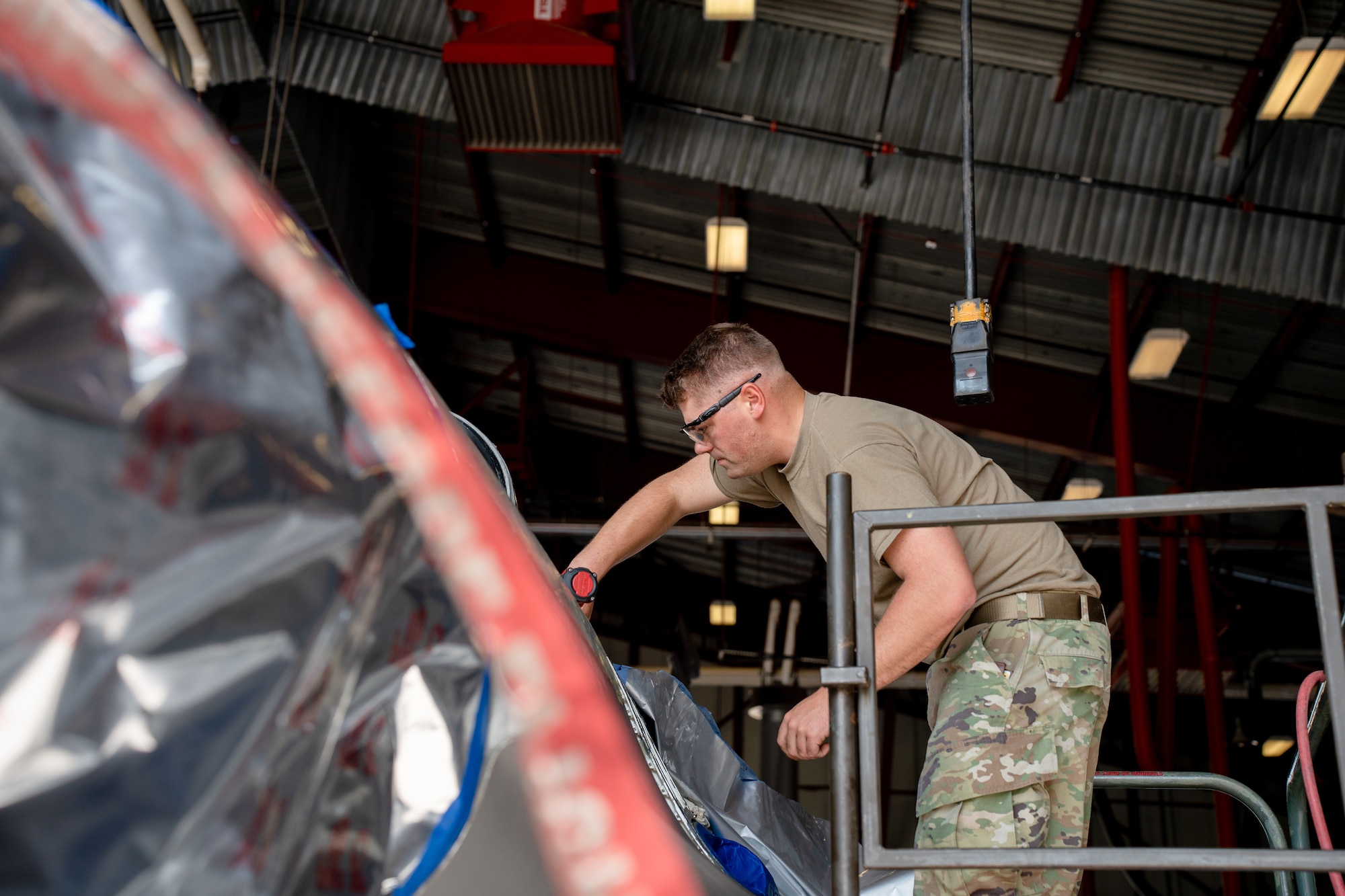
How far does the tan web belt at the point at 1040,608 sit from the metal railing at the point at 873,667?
40 centimetres

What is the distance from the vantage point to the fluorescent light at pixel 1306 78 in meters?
6.60

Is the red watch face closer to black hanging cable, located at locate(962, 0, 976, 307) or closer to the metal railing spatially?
the metal railing

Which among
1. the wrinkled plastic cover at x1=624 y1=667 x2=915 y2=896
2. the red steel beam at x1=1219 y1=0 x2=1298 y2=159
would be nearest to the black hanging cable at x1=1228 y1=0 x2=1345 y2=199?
the red steel beam at x1=1219 y1=0 x2=1298 y2=159

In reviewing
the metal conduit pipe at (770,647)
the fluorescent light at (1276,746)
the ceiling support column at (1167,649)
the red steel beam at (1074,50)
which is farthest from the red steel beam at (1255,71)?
the fluorescent light at (1276,746)

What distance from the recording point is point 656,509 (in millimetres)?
3033

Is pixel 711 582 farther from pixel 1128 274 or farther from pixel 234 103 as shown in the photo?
pixel 234 103

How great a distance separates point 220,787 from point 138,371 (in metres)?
0.41

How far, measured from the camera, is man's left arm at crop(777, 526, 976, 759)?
83.2 inches

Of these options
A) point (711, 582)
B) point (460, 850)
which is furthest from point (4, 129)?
point (711, 582)

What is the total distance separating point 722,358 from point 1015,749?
114 cm

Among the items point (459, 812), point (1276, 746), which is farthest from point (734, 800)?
point (1276, 746)

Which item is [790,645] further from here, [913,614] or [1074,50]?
[913,614]

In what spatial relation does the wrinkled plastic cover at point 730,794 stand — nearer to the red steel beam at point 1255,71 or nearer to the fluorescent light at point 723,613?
the red steel beam at point 1255,71

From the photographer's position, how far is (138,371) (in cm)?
94
